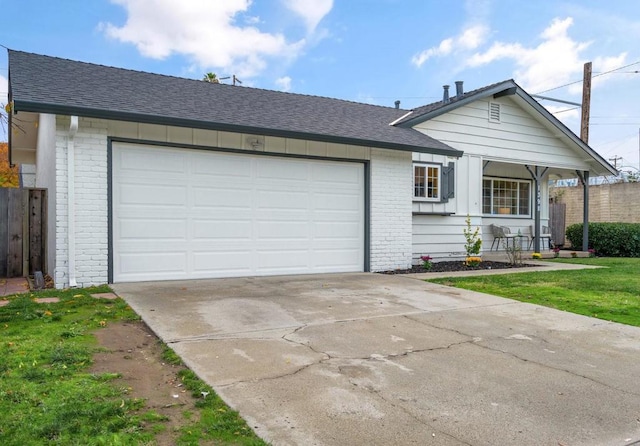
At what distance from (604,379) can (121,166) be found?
7.00 metres

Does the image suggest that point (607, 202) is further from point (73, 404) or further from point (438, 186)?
point (73, 404)

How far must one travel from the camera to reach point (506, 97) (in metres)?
13.3

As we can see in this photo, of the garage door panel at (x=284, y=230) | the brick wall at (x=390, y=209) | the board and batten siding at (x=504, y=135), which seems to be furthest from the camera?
the board and batten siding at (x=504, y=135)

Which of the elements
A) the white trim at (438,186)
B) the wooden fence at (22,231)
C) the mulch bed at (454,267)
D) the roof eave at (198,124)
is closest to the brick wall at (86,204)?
the roof eave at (198,124)

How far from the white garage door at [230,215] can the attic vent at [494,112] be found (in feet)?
17.9

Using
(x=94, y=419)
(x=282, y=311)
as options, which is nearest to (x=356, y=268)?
(x=282, y=311)

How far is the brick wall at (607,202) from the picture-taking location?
1881 centimetres

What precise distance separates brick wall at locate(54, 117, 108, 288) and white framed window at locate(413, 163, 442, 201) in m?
7.22

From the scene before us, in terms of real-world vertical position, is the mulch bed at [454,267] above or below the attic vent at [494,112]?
below

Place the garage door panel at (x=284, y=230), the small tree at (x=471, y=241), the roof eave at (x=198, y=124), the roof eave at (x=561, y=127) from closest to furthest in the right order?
the roof eave at (x=198, y=124) < the garage door panel at (x=284, y=230) < the small tree at (x=471, y=241) < the roof eave at (x=561, y=127)

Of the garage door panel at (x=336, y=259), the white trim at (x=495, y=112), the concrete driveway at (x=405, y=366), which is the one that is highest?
the white trim at (x=495, y=112)

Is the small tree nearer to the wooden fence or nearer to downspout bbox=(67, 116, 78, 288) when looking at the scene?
downspout bbox=(67, 116, 78, 288)

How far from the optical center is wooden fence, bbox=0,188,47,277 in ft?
30.2

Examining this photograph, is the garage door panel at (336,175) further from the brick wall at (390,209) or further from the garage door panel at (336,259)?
the garage door panel at (336,259)
